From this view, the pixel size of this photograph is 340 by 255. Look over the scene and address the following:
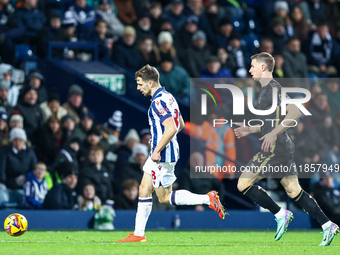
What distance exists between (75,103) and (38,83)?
31.8 inches

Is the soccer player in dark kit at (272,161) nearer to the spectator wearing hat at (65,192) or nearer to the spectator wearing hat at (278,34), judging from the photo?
the spectator wearing hat at (65,192)

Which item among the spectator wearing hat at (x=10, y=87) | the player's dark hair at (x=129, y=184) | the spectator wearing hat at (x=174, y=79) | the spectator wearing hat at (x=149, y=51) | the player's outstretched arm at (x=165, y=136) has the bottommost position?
the player's dark hair at (x=129, y=184)

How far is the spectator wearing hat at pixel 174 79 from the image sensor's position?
15023mm

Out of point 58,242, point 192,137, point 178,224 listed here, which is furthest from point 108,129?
point 58,242

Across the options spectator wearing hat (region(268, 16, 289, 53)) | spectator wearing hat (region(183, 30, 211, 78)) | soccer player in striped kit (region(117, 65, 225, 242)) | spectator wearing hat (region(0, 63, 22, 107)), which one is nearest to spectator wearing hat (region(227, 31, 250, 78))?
spectator wearing hat (region(183, 30, 211, 78))

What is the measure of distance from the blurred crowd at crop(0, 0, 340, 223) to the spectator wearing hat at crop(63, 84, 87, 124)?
2 cm

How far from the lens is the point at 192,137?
14.0m

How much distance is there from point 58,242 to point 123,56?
288 inches

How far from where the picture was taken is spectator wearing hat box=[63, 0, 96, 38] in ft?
50.3

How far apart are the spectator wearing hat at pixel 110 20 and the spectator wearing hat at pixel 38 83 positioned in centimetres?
276

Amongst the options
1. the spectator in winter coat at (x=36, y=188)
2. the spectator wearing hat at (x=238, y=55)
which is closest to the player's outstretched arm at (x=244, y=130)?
the spectator in winter coat at (x=36, y=188)

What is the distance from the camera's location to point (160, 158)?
8.11 metres

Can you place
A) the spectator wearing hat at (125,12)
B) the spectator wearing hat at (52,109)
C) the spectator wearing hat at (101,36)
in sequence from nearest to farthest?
1. the spectator wearing hat at (52,109)
2. the spectator wearing hat at (101,36)
3. the spectator wearing hat at (125,12)

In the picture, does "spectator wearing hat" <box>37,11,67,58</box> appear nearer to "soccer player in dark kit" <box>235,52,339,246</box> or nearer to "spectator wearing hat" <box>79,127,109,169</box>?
"spectator wearing hat" <box>79,127,109,169</box>
